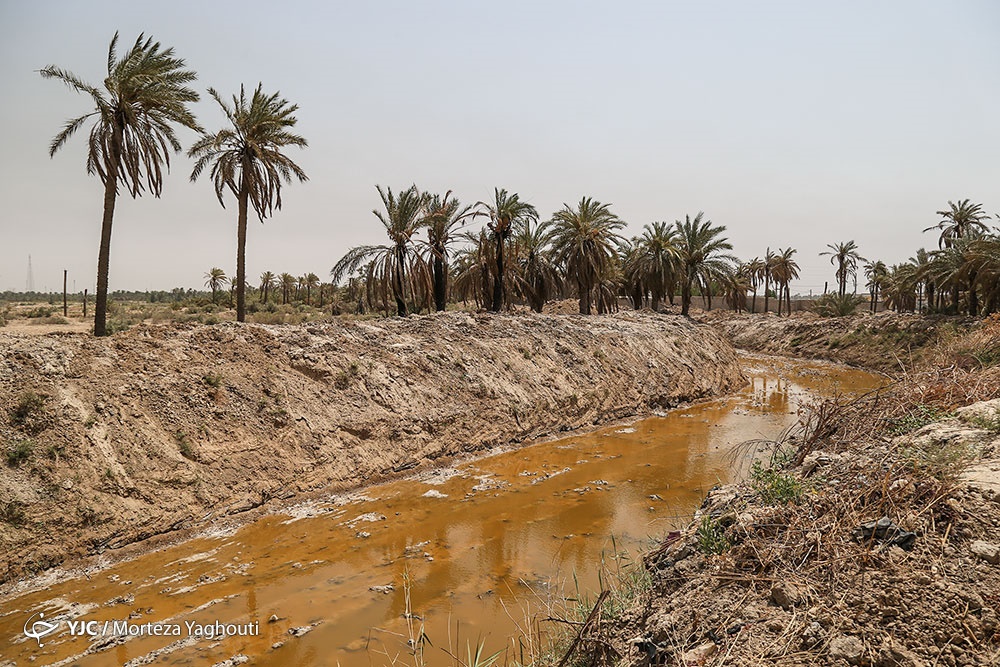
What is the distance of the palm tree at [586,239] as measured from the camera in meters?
27.4

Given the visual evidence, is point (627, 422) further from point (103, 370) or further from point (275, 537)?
point (103, 370)

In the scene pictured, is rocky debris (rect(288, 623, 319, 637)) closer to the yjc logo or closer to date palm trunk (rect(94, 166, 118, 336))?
the yjc logo

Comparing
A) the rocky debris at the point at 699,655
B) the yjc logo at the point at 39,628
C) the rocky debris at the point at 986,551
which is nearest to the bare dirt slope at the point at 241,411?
the yjc logo at the point at 39,628

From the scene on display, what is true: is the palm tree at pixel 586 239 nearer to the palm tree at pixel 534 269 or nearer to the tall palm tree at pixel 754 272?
the palm tree at pixel 534 269

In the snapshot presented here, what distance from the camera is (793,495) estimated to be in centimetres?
454

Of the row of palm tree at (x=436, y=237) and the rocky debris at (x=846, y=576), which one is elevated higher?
the row of palm tree at (x=436, y=237)

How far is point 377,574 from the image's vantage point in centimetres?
712

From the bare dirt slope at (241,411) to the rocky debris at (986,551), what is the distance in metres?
9.55

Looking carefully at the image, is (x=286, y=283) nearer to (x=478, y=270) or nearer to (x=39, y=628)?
(x=478, y=270)

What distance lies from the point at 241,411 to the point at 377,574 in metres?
5.11

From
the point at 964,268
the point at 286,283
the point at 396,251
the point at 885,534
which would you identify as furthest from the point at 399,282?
the point at 286,283

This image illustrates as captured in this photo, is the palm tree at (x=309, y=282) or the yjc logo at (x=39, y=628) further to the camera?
the palm tree at (x=309, y=282)

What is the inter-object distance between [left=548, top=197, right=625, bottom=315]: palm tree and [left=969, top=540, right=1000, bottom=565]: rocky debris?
24.5m

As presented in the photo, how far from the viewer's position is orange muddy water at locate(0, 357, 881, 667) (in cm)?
558
